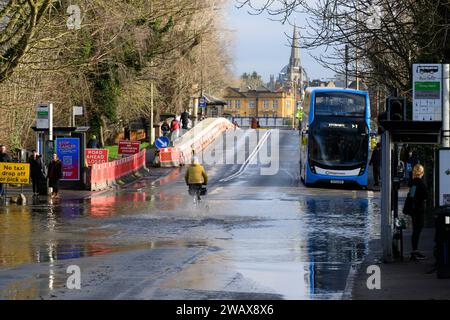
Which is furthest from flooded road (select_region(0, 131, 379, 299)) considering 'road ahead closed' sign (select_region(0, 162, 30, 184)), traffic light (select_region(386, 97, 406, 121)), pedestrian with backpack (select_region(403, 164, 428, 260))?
traffic light (select_region(386, 97, 406, 121))

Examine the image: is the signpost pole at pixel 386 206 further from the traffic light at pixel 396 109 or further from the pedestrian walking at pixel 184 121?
the pedestrian walking at pixel 184 121

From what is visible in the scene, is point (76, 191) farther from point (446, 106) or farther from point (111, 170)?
point (446, 106)

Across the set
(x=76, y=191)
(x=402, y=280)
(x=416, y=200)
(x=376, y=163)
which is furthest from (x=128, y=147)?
(x=402, y=280)

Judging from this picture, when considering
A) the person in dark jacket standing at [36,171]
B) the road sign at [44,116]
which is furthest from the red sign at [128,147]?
the person in dark jacket standing at [36,171]

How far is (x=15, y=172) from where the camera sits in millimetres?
31766

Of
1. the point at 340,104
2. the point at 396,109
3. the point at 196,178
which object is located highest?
the point at 340,104

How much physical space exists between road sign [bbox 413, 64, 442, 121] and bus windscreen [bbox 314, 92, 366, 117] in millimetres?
20779

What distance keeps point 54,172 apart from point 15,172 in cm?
177

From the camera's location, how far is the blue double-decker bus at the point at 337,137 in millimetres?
38125

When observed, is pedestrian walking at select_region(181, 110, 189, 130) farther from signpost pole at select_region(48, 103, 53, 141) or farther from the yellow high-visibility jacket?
the yellow high-visibility jacket

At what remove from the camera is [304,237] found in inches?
864

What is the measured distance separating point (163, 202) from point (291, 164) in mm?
23145
